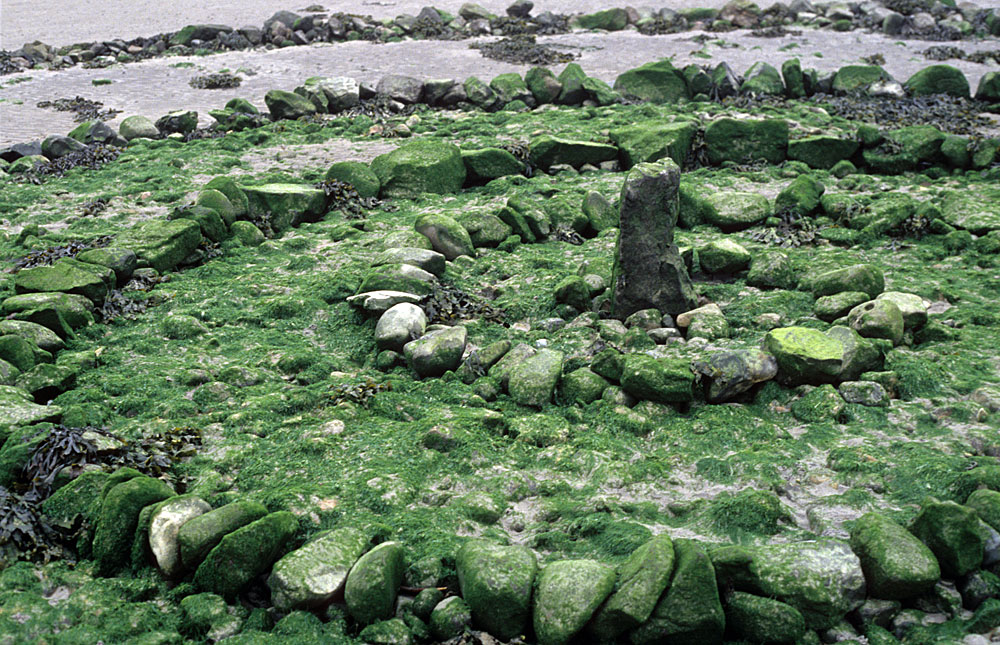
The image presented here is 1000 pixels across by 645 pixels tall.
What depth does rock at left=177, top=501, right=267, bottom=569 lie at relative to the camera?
5559 millimetres

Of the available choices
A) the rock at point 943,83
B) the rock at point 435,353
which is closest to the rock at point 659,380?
the rock at point 435,353

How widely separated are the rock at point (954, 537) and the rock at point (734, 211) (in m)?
7.20

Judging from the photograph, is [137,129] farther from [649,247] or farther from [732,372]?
[732,372]

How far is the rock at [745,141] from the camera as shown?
591 inches

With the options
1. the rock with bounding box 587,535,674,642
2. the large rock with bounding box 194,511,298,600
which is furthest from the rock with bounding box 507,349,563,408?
the large rock with bounding box 194,511,298,600

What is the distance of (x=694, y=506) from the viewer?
630cm

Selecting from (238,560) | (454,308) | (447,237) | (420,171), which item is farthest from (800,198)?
(238,560)

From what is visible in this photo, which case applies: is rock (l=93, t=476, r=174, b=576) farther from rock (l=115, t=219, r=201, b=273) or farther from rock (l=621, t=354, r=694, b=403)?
rock (l=115, t=219, r=201, b=273)

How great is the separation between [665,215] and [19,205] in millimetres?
10680

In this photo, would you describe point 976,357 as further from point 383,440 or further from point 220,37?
point 220,37

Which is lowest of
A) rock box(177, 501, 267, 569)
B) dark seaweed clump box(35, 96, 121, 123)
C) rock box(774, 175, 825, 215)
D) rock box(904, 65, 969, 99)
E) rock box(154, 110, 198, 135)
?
rock box(177, 501, 267, 569)

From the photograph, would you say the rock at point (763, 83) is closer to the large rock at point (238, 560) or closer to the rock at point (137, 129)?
the rock at point (137, 129)

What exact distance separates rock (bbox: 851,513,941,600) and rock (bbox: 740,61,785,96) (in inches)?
626

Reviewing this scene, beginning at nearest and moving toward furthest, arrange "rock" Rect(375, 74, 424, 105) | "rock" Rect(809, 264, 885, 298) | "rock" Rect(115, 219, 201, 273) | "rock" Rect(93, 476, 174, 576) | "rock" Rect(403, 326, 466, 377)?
"rock" Rect(93, 476, 174, 576), "rock" Rect(403, 326, 466, 377), "rock" Rect(809, 264, 885, 298), "rock" Rect(115, 219, 201, 273), "rock" Rect(375, 74, 424, 105)
